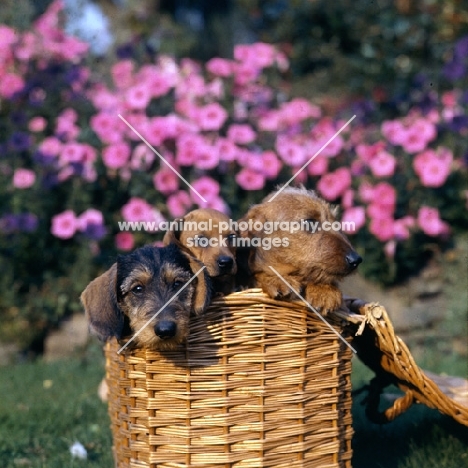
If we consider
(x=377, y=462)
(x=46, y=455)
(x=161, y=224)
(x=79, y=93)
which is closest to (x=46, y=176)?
(x=79, y=93)

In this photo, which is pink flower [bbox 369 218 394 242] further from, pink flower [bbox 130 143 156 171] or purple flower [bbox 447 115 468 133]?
pink flower [bbox 130 143 156 171]

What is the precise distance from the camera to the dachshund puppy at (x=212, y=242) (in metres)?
3.66

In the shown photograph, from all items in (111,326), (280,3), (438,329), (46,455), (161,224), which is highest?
(280,3)

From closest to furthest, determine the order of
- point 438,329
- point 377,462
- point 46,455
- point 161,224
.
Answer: point 377,462
point 46,455
point 161,224
point 438,329

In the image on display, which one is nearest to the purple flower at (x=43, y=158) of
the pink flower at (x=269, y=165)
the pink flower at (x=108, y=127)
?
the pink flower at (x=108, y=127)

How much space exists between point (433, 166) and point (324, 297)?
12.1ft

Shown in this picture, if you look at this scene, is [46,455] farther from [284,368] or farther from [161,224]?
[161,224]

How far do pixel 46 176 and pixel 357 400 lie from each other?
3.63 metres

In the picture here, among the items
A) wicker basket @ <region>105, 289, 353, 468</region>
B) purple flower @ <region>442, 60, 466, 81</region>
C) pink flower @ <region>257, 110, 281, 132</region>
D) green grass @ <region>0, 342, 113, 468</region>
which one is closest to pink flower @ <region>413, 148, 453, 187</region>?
purple flower @ <region>442, 60, 466, 81</region>

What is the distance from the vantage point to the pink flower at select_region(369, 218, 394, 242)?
21.3ft

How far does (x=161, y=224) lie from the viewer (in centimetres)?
601

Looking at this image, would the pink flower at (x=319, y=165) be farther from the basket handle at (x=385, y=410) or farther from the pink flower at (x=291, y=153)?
the basket handle at (x=385, y=410)

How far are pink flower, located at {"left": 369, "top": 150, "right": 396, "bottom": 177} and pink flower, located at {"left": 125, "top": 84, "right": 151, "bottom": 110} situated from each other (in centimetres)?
220

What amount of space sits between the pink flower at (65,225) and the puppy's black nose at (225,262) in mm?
3324
